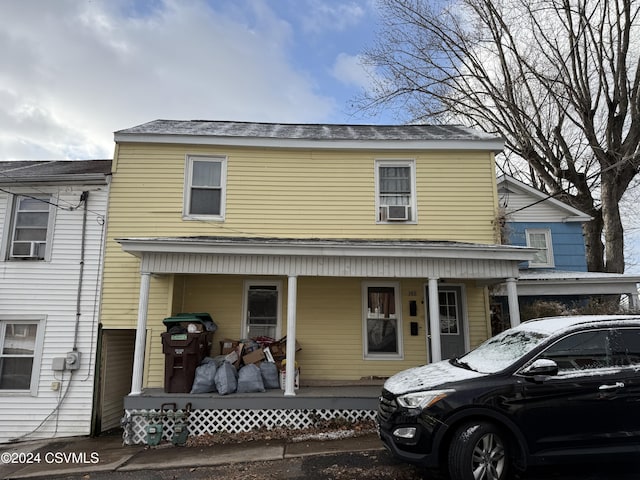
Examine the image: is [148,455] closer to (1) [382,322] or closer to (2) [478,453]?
(2) [478,453]

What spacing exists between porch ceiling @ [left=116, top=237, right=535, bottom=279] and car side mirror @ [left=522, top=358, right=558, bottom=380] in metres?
3.48

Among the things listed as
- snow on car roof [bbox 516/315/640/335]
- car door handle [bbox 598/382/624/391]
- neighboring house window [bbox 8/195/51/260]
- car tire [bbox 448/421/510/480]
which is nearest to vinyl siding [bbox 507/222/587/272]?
snow on car roof [bbox 516/315/640/335]

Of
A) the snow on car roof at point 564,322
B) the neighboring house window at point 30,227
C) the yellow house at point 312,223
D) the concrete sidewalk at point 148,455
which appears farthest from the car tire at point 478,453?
the neighboring house window at point 30,227

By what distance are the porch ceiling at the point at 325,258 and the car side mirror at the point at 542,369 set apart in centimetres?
348

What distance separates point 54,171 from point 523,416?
10.6 m

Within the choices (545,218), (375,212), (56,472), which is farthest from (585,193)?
(56,472)

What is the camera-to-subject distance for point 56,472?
579cm

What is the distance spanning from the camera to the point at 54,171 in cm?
950

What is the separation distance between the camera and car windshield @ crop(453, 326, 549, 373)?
448cm

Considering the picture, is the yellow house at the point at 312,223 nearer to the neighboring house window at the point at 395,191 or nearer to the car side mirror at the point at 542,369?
the neighboring house window at the point at 395,191

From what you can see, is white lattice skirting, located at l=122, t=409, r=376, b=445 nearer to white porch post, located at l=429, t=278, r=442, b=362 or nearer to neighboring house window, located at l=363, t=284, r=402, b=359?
white porch post, located at l=429, t=278, r=442, b=362

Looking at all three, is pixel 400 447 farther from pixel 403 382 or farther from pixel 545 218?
pixel 545 218

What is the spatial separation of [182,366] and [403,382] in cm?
439

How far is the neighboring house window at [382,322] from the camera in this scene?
8773mm
